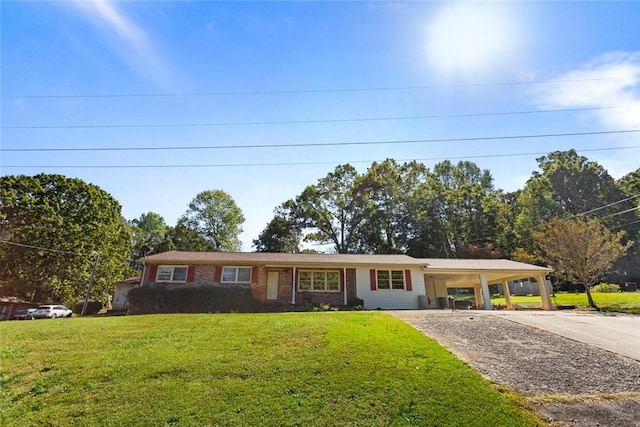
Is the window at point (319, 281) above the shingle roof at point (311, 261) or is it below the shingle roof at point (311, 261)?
below

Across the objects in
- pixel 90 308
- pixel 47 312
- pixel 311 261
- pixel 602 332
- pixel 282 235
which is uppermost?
pixel 282 235

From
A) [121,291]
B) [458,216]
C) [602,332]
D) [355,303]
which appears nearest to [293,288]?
[355,303]

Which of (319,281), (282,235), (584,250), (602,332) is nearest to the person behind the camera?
(602,332)

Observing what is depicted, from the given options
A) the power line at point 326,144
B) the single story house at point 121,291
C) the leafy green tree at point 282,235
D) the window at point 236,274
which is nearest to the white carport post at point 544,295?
the power line at point 326,144

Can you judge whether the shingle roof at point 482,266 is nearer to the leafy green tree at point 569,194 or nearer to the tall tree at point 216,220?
the leafy green tree at point 569,194

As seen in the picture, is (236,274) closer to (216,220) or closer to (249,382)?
(249,382)

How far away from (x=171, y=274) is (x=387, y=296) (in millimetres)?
12653

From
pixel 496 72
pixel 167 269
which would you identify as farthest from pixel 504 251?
pixel 167 269

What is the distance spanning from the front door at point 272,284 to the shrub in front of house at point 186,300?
5.48 feet

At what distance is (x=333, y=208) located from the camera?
146 ft

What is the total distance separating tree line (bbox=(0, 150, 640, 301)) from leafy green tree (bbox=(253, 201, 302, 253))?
0.13 m

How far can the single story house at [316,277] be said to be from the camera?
1914cm

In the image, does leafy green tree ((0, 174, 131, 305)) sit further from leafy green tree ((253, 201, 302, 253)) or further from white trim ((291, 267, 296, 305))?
white trim ((291, 267, 296, 305))

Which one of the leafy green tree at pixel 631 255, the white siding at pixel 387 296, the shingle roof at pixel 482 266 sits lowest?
the white siding at pixel 387 296
